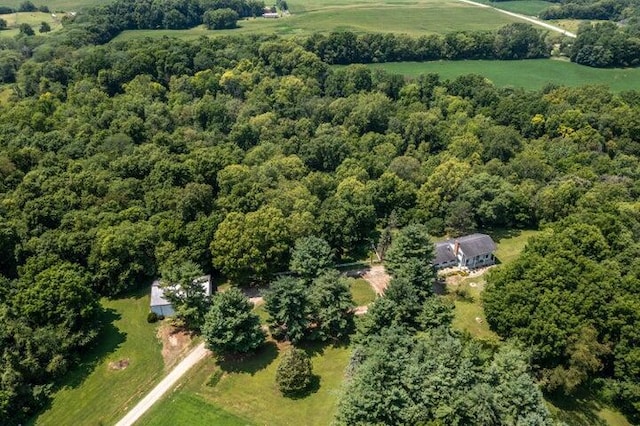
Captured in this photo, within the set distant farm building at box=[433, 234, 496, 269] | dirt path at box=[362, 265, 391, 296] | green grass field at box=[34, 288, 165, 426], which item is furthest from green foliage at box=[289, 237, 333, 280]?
green grass field at box=[34, 288, 165, 426]

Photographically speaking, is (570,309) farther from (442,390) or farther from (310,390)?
(310,390)

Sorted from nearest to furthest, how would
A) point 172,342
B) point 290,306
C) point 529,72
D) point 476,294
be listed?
1. point 290,306
2. point 172,342
3. point 476,294
4. point 529,72

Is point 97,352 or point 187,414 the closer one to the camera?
point 187,414

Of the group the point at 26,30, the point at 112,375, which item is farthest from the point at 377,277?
the point at 26,30

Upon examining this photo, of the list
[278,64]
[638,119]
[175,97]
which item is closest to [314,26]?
[278,64]

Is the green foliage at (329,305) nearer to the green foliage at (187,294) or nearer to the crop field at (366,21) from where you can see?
the green foliage at (187,294)

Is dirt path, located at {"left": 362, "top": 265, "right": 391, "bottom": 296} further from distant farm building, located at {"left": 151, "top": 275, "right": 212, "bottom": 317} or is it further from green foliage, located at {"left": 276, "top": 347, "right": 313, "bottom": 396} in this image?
distant farm building, located at {"left": 151, "top": 275, "right": 212, "bottom": 317}

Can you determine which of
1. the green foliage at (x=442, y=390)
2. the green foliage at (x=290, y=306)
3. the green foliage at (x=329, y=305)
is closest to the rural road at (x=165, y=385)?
the green foliage at (x=290, y=306)
